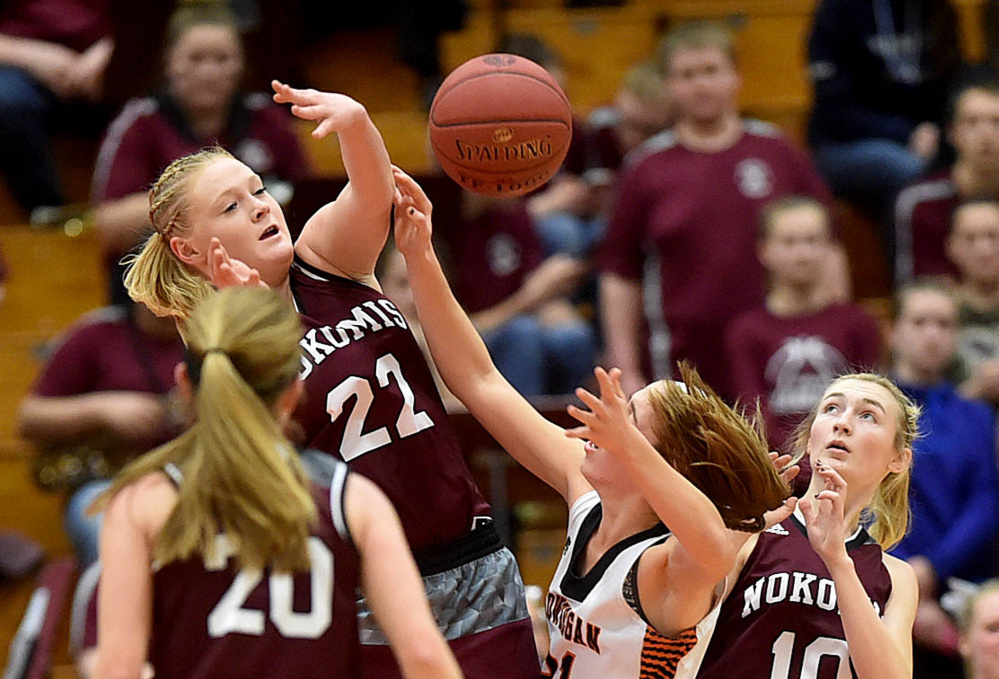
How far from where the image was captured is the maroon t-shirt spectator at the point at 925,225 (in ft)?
23.3

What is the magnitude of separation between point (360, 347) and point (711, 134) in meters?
3.45

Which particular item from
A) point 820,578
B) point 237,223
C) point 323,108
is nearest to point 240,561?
point 237,223

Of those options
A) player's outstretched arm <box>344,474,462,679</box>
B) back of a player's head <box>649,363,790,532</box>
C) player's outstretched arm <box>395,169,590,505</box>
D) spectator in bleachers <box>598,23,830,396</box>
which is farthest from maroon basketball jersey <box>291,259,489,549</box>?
spectator in bleachers <box>598,23,830,396</box>

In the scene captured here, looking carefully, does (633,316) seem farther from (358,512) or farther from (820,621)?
(358,512)

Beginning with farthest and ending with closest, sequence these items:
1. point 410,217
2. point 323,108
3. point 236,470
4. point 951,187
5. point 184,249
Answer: point 951,187
point 410,217
point 184,249
point 323,108
point 236,470

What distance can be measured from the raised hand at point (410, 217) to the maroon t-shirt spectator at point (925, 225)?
148 inches

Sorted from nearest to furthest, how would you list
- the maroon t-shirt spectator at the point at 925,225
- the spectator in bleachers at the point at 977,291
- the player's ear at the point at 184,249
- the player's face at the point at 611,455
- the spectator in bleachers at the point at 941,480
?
the player's face at the point at 611,455 < the player's ear at the point at 184,249 < the spectator in bleachers at the point at 941,480 < the spectator in bleachers at the point at 977,291 < the maroon t-shirt spectator at the point at 925,225

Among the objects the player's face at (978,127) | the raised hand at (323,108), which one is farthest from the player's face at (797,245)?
the raised hand at (323,108)

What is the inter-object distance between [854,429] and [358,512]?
141 cm

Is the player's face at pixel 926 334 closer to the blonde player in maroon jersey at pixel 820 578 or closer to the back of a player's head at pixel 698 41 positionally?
the back of a player's head at pixel 698 41

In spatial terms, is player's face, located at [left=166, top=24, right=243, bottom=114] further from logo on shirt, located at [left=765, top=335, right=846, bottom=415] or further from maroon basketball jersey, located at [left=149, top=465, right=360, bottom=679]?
maroon basketball jersey, located at [left=149, top=465, right=360, bottom=679]

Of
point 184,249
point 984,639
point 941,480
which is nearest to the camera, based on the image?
point 184,249

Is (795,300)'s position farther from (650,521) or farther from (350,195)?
(350,195)

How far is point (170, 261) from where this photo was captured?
3.77m
